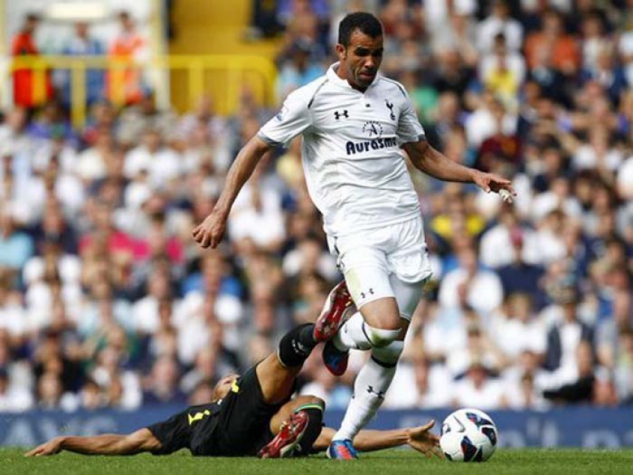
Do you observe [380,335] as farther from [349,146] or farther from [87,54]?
[87,54]

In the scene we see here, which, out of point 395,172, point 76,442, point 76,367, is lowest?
point 76,367

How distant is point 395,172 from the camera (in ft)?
37.4

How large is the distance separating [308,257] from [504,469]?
7986 millimetres

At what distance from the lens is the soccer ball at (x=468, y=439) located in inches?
437

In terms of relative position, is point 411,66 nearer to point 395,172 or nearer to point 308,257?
point 308,257

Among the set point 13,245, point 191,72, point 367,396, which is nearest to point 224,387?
point 367,396

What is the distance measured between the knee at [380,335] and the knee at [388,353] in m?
0.13

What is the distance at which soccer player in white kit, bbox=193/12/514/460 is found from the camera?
36.2ft

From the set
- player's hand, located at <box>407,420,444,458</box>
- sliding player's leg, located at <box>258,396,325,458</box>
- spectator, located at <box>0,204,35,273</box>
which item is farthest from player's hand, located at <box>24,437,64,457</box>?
spectator, located at <box>0,204,35,273</box>

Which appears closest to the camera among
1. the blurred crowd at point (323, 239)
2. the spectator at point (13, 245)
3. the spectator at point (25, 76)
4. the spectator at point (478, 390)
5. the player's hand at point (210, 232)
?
the player's hand at point (210, 232)

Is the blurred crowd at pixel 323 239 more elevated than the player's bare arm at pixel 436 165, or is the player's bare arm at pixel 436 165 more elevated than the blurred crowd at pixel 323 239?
the player's bare arm at pixel 436 165

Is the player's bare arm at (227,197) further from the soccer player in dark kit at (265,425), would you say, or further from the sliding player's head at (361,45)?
the soccer player in dark kit at (265,425)

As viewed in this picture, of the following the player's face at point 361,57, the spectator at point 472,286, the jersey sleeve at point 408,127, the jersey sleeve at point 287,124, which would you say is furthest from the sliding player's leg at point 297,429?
the spectator at point 472,286

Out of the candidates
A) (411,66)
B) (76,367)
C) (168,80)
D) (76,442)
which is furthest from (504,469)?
(168,80)
